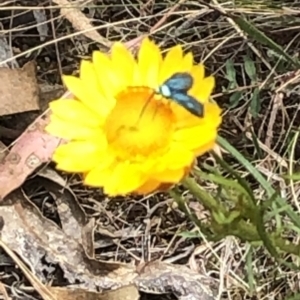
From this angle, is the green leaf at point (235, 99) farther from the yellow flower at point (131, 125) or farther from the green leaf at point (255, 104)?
the yellow flower at point (131, 125)

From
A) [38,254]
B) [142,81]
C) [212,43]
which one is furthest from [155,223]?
[142,81]

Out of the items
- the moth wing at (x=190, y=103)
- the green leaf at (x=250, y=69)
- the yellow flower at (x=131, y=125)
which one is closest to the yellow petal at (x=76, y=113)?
the yellow flower at (x=131, y=125)

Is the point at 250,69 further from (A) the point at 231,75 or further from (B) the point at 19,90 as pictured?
(B) the point at 19,90

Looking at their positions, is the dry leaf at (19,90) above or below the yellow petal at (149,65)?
below

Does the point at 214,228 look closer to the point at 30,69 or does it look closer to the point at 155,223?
the point at 155,223

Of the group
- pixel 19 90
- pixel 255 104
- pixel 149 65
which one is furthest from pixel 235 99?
pixel 149 65
